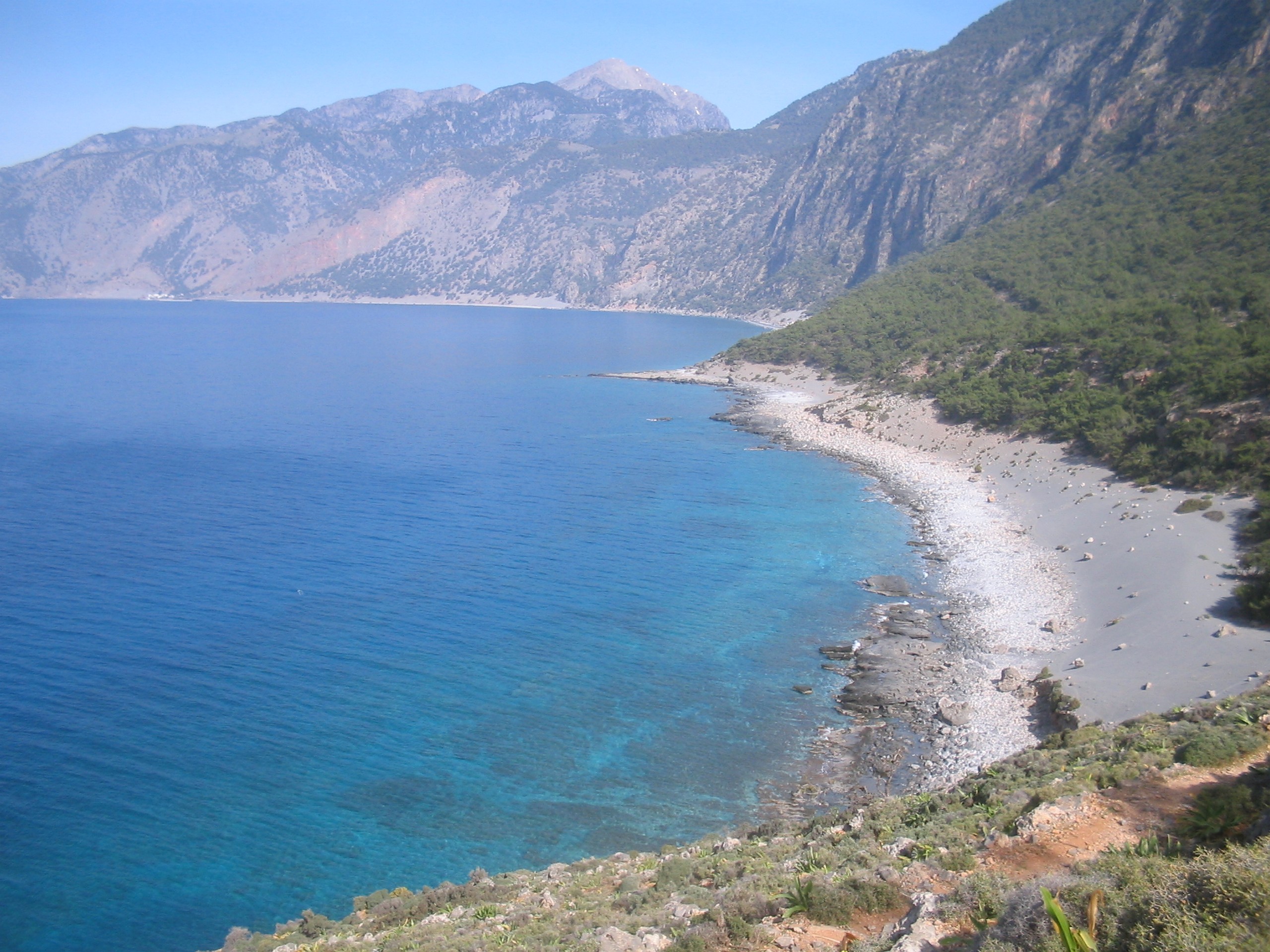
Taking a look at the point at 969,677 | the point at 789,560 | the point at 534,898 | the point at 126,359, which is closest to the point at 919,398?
the point at 789,560

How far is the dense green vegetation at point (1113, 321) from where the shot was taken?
46781 millimetres

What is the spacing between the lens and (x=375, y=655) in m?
30.2

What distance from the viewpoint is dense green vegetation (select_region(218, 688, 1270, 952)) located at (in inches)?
314

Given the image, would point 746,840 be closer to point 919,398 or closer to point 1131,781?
point 1131,781

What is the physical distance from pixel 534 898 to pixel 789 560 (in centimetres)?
2682

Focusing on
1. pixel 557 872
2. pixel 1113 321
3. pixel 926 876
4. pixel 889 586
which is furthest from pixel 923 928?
pixel 1113 321

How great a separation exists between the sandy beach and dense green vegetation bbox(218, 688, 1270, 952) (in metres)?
4.24

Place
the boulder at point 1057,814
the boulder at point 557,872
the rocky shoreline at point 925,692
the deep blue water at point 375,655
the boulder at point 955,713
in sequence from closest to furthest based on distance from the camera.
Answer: the boulder at point 1057,814, the boulder at point 557,872, the deep blue water at point 375,655, the rocky shoreline at point 925,692, the boulder at point 955,713

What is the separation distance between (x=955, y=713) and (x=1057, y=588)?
37.9 feet

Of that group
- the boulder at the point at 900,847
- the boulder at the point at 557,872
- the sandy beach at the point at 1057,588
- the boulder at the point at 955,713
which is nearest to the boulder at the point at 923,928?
the boulder at the point at 900,847

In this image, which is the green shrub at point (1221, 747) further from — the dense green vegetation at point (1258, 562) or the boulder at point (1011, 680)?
the dense green vegetation at point (1258, 562)

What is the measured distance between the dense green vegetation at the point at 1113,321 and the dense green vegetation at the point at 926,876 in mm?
29806

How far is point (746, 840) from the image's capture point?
1766cm

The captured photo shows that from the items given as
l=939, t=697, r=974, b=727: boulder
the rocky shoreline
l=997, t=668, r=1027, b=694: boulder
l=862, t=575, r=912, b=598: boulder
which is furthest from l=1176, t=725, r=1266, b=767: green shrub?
l=862, t=575, r=912, b=598: boulder
